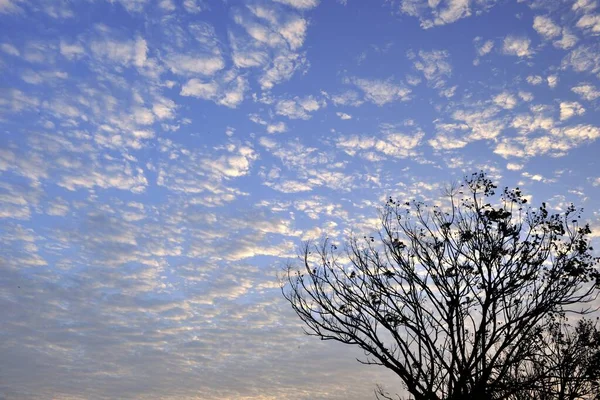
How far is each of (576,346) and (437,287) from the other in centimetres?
1021

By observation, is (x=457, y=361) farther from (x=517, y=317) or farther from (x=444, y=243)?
(x=444, y=243)

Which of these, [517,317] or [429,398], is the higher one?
[517,317]

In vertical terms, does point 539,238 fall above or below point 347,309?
above

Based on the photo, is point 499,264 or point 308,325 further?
point 308,325

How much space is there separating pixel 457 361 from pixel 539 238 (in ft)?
12.9

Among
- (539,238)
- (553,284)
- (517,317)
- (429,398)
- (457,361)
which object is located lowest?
(429,398)

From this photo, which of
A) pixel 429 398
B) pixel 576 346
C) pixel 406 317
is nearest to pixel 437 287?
pixel 406 317

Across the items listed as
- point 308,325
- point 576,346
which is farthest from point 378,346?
point 576,346

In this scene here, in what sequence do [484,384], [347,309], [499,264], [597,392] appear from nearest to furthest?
1. [484,384]
2. [499,264]
3. [347,309]
4. [597,392]

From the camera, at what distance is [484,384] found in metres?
11.8

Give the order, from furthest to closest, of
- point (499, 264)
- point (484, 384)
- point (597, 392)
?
point (597, 392) → point (499, 264) → point (484, 384)

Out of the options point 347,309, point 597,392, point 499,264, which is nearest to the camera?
point 499,264

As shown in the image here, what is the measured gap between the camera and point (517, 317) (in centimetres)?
1240

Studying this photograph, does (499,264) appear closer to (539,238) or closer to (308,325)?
(539,238)
